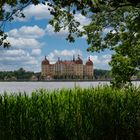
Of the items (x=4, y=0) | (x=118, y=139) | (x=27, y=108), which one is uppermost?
(x=4, y=0)

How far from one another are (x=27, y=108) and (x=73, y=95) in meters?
2.91

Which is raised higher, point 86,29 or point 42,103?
point 86,29

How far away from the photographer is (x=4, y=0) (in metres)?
12.5

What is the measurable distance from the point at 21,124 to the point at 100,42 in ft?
42.2

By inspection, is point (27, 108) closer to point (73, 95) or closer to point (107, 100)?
point (73, 95)

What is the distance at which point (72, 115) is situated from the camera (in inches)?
589

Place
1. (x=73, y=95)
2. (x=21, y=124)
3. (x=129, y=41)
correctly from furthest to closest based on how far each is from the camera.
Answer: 1. (x=129, y=41)
2. (x=73, y=95)
3. (x=21, y=124)

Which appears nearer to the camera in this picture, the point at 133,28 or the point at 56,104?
the point at 56,104

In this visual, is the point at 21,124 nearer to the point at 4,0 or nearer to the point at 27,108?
the point at 27,108

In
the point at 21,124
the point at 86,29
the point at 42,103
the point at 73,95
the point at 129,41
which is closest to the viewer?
the point at 21,124

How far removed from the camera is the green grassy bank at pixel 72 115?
13.5m

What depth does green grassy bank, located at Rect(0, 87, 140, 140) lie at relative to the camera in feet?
44.2

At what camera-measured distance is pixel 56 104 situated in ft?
48.4

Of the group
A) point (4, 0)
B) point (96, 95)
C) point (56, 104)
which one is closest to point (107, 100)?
point (96, 95)
